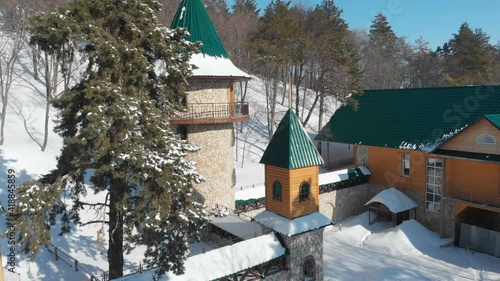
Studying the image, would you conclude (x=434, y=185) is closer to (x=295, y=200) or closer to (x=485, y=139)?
(x=485, y=139)

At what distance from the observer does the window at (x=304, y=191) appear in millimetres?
12633

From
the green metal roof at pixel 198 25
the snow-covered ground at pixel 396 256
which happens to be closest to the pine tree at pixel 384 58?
the snow-covered ground at pixel 396 256

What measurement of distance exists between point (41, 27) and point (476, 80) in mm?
43201

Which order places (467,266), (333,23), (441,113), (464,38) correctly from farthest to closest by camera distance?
(464,38) < (333,23) < (441,113) < (467,266)

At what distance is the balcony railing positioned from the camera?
1667 centimetres

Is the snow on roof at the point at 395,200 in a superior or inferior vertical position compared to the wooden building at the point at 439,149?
inferior

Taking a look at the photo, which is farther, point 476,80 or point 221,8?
point 221,8

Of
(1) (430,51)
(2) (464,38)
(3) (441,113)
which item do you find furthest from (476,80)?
(3) (441,113)

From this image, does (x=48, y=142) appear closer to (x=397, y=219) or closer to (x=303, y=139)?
(x=303, y=139)

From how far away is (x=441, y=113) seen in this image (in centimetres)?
2058

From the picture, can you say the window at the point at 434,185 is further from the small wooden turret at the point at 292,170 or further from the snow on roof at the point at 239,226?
the snow on roof at the point at 239,226

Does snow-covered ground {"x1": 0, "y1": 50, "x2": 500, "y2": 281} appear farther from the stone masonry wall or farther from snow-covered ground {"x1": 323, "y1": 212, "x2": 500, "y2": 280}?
the stone masonry wall

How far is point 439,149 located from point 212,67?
12248 millimetres

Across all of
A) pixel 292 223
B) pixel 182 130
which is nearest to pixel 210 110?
pixel 182 130
